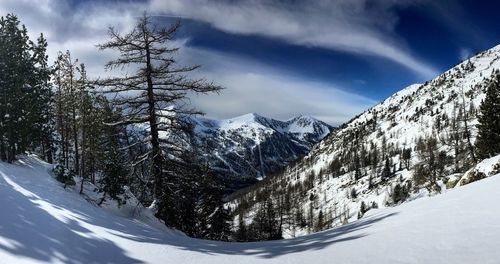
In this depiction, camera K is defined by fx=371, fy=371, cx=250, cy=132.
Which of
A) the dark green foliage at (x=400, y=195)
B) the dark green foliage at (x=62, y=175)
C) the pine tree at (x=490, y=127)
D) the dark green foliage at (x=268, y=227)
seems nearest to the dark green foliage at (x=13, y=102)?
the dark green foliage at (x=62, y=175)

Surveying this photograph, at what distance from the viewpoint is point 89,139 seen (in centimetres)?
2764

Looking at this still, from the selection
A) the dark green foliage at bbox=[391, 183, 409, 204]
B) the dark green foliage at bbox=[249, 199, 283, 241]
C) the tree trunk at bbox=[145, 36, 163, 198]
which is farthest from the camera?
the dark green foliage at bbox=[249, 199, 283, 241]

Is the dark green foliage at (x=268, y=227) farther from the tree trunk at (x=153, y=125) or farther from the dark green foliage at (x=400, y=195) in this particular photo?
the tree trunk at (x=153, y=125)

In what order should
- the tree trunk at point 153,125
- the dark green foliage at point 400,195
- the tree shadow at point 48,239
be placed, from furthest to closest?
the dark green foliage at point 400,195 → the tree trunk at point 153,125 → the tree shadow at point 48,239

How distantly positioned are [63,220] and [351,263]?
665cm

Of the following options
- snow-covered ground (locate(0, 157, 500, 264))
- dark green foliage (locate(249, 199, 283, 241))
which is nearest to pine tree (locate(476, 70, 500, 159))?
dark green foliage (locate(249, 199, 283, 241))

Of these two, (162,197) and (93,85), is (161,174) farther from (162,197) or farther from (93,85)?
(93,85)

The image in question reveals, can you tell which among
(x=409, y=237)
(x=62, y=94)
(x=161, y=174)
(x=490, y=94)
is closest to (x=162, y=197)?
(x=161, y=174)

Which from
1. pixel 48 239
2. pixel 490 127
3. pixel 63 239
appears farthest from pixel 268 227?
pixel 48 239

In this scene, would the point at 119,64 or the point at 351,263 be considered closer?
the point at 351,263

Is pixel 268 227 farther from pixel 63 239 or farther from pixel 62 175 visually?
pixel 63 239

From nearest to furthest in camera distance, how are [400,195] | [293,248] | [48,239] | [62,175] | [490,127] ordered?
[48,239] < [293,248] < [62,175] < [490,127] < [400,195]

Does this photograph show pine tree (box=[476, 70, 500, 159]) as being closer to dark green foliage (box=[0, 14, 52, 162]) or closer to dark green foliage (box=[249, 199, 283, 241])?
dark green foliage (box=[249, 199, 283, 241])

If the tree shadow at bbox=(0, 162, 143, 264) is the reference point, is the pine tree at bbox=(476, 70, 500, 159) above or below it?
above
